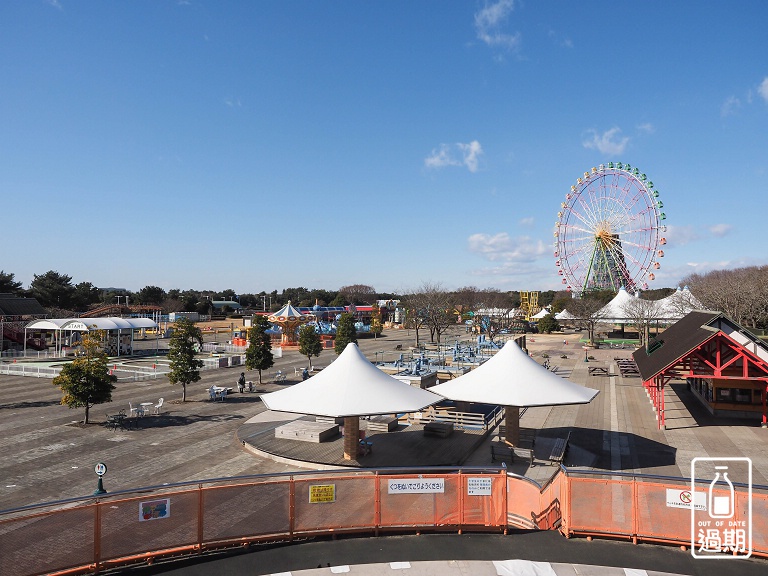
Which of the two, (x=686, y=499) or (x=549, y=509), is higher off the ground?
(x=686, y=499)

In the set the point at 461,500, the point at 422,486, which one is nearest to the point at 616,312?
the point at 461,500

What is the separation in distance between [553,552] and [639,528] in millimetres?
1677

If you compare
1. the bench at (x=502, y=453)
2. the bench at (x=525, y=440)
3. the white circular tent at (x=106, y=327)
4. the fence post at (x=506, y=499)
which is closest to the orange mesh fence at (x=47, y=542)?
the fence post at (x=506, y=499)

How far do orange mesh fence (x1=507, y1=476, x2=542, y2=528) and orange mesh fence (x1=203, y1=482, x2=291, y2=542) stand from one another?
4258 millimetres

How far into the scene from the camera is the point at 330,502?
9.33 meters

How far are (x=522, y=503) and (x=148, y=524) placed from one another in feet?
22.0

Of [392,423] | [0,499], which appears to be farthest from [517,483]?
[0,499]

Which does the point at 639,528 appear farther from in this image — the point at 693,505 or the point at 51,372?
the point at 51,372

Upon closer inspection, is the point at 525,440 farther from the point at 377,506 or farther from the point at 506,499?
the point at 377,506

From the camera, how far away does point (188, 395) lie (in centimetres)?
2741

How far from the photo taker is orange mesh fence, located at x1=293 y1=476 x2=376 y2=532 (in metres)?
9.30

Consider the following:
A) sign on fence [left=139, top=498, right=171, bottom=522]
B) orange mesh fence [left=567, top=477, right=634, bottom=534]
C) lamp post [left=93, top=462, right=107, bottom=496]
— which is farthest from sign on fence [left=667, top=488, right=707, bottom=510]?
lamp post [left=93, top=462, right=107, bottom=496]

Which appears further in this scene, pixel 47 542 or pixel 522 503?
pixel 522 503

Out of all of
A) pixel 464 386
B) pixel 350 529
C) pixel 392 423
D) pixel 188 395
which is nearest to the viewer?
pixel 350 529
